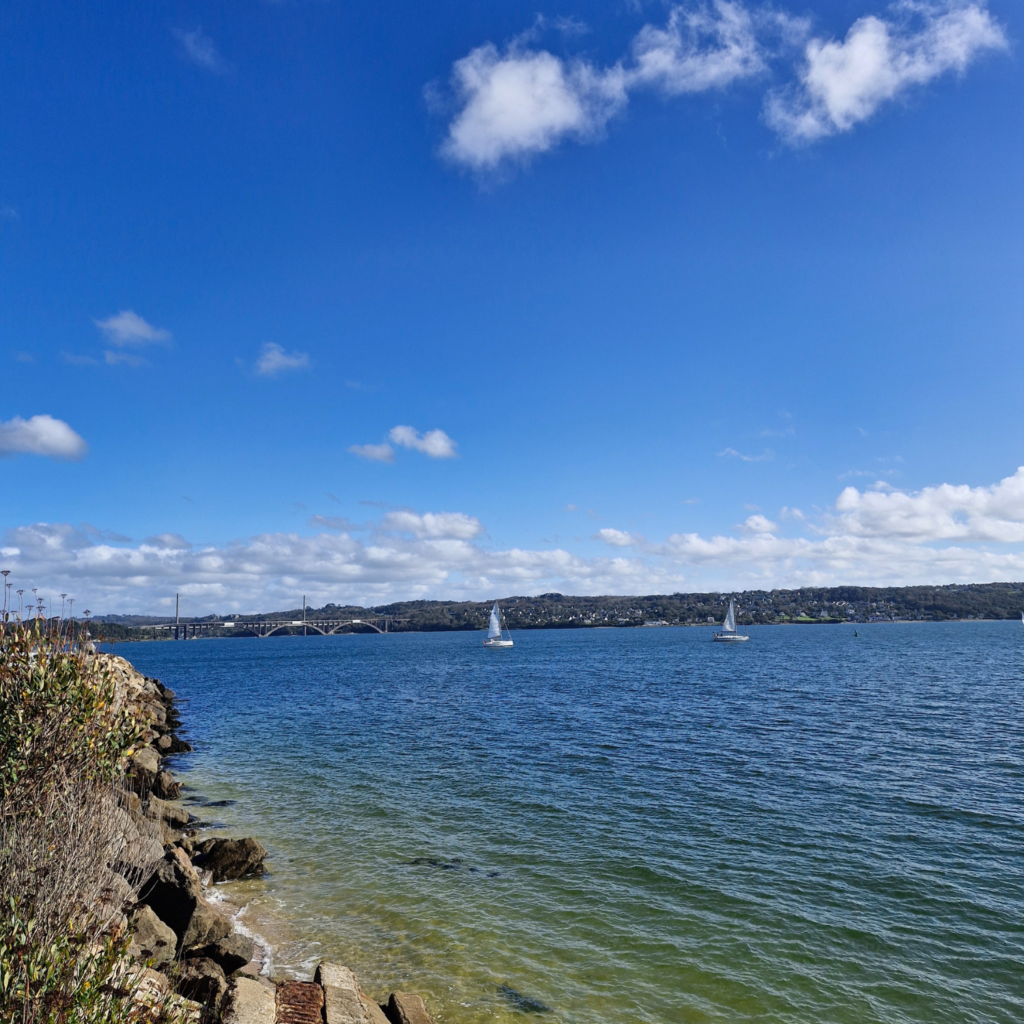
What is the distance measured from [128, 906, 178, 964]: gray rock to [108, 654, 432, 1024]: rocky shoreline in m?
0.02

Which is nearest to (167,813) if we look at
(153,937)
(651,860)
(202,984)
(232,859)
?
(232,859)

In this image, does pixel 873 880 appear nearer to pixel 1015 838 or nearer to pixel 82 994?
pixel 1015 838

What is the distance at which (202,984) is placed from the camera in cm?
1237

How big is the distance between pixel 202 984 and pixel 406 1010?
3770 millimetres

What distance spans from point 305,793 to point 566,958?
19153mm

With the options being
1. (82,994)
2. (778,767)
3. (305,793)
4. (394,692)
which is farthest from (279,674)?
(82,994)

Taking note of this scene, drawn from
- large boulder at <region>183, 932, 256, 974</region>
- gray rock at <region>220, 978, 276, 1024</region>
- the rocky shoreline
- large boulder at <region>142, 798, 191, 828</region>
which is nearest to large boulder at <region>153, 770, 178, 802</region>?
large boulder at <region>142, 798, 191, 828</region>

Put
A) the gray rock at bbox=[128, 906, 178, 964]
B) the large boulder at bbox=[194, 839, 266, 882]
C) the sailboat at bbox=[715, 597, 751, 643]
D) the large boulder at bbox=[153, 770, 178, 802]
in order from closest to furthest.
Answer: the gray rock at bbox=[128, 906, 178, 964] → the large boulder at bbox=[194, 839, 266, 882] → the large boulder at bbox=[153, 770, 178, 802] → the sailboat at bbox=[715, 597, 751, 643]

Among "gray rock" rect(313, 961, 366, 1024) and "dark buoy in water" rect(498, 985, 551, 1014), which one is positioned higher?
"gray rock" rect(313, 961, 366, 1024)

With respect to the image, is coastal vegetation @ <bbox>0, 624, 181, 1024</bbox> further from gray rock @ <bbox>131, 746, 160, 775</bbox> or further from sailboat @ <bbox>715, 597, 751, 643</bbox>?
sailboat @ <bbox>715, 597, 751, 643</bbox>

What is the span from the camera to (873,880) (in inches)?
785

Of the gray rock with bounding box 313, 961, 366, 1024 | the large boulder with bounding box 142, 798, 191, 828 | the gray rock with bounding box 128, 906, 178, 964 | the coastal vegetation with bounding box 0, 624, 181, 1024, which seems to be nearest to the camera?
the coastal vegetation with bounding box 0, 624, 181, 1024

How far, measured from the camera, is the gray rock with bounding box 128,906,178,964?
516 inches

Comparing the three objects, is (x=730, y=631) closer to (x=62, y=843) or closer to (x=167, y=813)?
(x=167, y=813)
